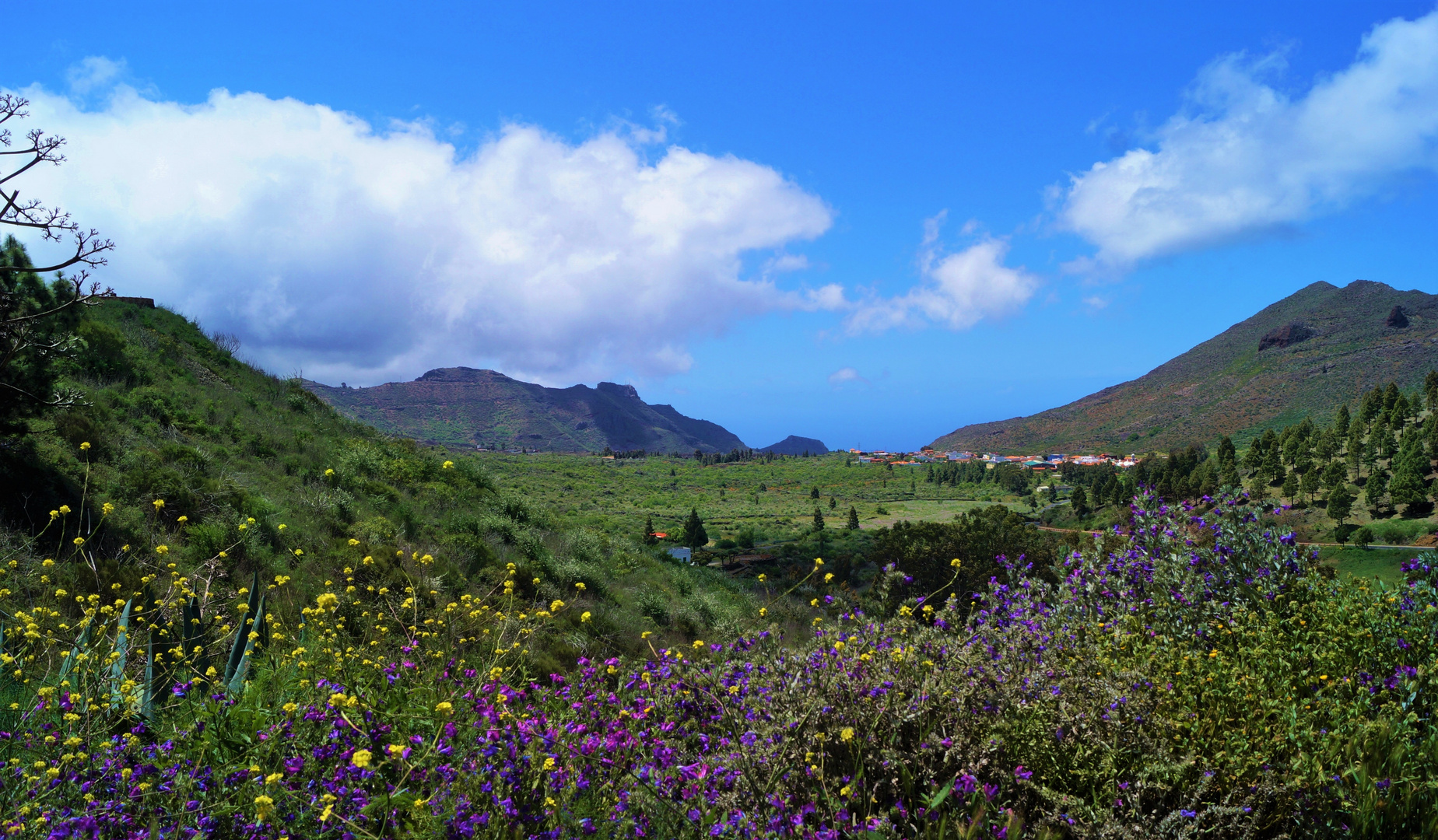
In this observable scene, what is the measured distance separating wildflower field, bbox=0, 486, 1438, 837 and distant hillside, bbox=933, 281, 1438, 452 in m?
115

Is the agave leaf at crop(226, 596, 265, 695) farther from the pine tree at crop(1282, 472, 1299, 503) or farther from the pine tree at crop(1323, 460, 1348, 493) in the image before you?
the pine tree at crop(1282, 472, 1299, 503)

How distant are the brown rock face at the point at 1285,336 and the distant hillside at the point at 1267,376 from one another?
18 cm

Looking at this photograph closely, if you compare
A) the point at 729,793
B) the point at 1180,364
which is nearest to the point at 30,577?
the point at 729,793

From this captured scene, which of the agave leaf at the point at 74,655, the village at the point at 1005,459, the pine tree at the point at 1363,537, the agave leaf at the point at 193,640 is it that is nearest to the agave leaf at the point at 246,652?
the agave leaf at the point at 193,640

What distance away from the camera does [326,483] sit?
11336 millimetres

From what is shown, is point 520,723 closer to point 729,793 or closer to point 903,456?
point 729,793

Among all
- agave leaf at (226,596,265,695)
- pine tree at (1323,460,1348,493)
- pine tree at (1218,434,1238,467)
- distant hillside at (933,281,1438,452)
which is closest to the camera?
agave leaf at (226,596,265,695)

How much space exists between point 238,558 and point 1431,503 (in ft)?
309

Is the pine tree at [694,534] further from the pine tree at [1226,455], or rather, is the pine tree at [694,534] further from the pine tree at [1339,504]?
the pine tree at [1339,504]

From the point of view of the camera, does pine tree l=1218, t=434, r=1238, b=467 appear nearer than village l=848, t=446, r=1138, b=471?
Yes

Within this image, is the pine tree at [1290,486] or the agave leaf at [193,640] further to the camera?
the pine tree at [1290,486]

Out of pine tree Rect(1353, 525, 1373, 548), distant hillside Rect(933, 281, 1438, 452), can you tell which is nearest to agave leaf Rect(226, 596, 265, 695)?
pine tree Rect(1353, 525, 1373, 548)

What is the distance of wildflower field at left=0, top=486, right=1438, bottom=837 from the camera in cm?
270

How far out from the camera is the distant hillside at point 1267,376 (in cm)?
9831
